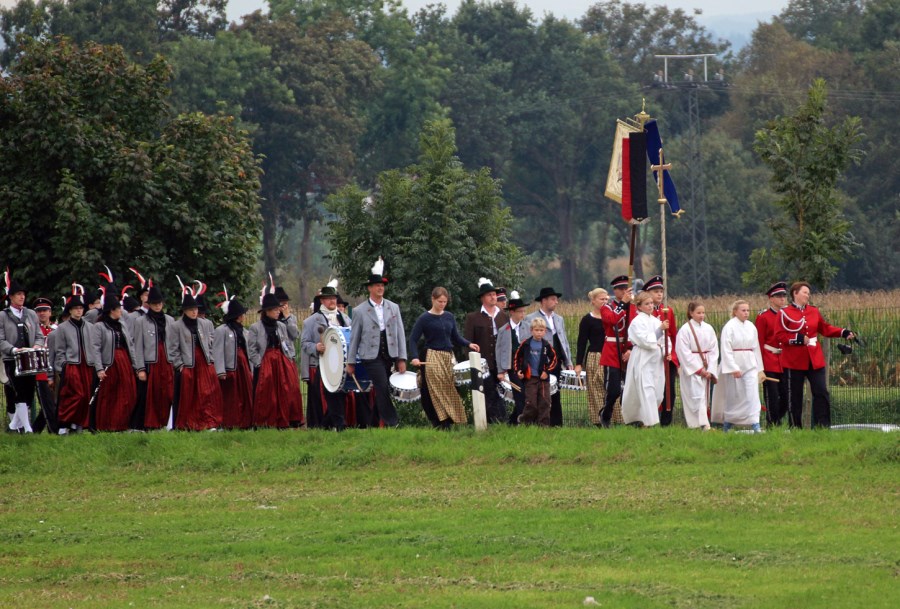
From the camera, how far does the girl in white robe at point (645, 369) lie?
59.0 feet

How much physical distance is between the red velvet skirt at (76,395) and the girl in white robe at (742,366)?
26.2ft

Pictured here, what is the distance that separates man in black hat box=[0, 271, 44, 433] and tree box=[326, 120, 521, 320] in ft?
16.5

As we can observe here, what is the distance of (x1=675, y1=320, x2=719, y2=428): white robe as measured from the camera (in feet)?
59.6

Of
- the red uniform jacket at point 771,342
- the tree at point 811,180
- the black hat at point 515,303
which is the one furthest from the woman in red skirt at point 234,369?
the tree at point 811,180

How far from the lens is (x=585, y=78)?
251ft

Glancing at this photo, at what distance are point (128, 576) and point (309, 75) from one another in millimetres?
53725

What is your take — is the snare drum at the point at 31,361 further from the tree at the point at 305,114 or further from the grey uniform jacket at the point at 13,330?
the tree at the point at 305,114

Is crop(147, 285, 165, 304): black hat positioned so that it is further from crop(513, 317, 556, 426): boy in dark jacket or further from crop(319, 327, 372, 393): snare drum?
crop(513, 317, 556, 426): boy in dark jacket

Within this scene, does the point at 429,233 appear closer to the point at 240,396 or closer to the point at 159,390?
the point at 240,396

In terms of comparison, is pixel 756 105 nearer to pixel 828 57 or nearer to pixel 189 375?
pixel 828 57

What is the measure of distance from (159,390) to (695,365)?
22.5ft

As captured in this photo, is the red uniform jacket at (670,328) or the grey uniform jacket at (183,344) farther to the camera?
the grey uniform jacket at (183,344)

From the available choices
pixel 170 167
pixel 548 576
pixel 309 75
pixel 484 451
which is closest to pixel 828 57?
pixel 309 75

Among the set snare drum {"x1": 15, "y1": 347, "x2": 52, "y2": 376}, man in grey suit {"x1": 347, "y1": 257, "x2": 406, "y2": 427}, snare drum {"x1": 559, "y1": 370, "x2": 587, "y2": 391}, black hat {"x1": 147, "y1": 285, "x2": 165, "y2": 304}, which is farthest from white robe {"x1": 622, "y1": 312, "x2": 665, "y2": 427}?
snare drum {"x1": 15, "y1": 347, "x2": 52, "y2": 376}
